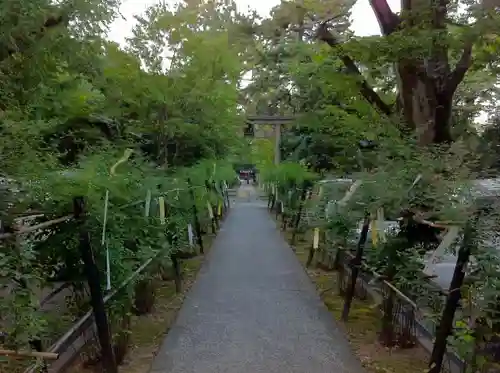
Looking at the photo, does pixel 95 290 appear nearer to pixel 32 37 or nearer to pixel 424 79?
pixel 32 37

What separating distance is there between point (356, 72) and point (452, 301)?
3.90m

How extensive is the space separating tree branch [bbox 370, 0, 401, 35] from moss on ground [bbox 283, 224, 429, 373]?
3348 mm

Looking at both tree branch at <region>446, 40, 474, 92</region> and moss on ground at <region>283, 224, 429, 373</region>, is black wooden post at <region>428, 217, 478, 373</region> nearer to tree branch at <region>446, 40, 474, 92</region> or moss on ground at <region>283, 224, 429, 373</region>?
moss on ground at <region>283, 224, 429, 373</region>

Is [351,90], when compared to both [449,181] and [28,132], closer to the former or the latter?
[449,181]

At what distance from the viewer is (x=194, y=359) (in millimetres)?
5090

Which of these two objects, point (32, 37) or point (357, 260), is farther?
point (357, 260)

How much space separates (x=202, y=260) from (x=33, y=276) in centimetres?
847

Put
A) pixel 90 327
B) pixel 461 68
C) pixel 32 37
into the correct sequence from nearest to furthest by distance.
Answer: pixel 32 37, pixel 90 327, pixel 461 68

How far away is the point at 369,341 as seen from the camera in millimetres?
5625

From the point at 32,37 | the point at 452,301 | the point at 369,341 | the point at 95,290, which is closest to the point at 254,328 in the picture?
the point at 369,341

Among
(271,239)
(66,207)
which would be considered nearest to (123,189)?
(66,207)

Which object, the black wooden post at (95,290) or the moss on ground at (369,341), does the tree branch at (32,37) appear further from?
the moss on ground at (369,341)

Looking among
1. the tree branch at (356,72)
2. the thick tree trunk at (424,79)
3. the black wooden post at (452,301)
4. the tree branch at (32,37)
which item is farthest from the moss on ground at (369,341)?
the tree branch at (32,37)

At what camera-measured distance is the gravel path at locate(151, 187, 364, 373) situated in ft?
16.3
